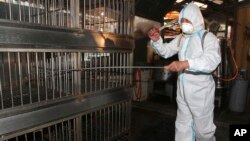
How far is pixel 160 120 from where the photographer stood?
3951 mm

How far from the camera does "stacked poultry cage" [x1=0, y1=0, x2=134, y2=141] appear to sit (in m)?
1.45

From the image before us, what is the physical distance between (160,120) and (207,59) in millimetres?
2254

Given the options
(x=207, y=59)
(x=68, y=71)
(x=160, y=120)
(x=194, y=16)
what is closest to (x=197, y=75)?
(x=207, y=59)

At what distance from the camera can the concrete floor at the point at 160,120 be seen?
10.7 ft

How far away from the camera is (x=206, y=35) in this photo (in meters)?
2.14

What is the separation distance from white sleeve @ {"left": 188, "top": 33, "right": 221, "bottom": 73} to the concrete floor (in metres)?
1.54

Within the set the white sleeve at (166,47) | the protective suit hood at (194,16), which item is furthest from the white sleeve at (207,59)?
the white sleeve at (166,47)

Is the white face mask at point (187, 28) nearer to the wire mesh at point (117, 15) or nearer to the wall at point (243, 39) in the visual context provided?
the wire mesh at point (117, 15)

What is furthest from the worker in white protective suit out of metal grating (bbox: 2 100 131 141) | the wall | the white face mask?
the wall

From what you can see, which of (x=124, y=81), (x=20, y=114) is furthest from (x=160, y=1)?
(x=20, y=114)

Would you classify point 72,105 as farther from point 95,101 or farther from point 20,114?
point 20,114

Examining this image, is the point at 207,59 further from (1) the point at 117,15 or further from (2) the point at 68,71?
(2) the point at 68,71

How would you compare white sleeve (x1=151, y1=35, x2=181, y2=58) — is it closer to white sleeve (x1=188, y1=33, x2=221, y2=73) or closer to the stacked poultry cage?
the stacked poultry cage

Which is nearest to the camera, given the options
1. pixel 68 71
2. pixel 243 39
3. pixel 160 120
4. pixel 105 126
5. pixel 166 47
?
pixel 68 71
